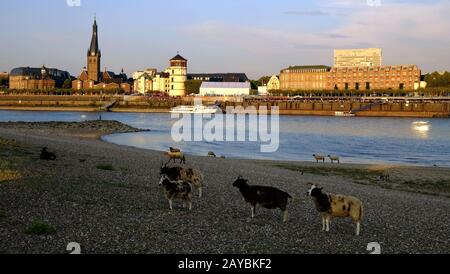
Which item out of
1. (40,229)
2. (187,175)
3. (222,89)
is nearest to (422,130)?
(187,175)

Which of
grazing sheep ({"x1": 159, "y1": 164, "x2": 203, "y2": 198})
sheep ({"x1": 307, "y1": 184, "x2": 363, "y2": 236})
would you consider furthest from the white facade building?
sheep ({"x1": 307, "y1": 184, "x2": 363, "y2": 236})

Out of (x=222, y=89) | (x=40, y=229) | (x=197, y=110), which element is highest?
(x=222, y=89)

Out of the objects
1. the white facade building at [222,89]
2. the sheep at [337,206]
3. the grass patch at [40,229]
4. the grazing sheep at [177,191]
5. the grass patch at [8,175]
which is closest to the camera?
the grass patch at [40,229]

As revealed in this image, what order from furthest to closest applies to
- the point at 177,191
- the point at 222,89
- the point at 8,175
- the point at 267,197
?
the point at 222,89 < the point at 8,175 < the point at 177,191 < the point at 267,197

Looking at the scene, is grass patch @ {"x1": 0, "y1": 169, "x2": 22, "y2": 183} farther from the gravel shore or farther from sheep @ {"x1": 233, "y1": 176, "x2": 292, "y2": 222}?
sheep @ {"x1": 233, "y1": 176, "x2": 292, "y2": 222}

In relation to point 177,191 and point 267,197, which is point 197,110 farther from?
point 267,197

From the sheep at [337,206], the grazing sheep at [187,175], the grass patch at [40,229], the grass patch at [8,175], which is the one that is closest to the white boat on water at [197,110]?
the grass patch at [8,175]

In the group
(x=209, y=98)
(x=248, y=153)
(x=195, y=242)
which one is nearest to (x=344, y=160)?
(x=248, y=153)

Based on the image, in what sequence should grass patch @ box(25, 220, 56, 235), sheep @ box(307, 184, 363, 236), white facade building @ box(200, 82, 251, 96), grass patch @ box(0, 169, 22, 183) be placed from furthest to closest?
white facade building @ box(200, 82, 251, 96) → grass patch @ box(0, 169, 22, 183) → sheep @ box(307, 184, 363, 236) → grass patch @ box(25, 220, 56, 235)

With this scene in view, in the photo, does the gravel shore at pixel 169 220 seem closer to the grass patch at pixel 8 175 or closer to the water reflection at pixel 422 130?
the grass patch at pixel 8 175

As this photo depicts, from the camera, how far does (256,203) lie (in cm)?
1338

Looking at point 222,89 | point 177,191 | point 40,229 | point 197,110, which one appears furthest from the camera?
point 222,89

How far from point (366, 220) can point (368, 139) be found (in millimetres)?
51868
